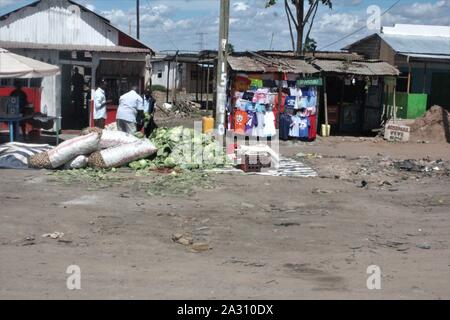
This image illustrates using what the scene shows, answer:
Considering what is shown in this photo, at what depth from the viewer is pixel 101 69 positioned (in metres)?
20.3

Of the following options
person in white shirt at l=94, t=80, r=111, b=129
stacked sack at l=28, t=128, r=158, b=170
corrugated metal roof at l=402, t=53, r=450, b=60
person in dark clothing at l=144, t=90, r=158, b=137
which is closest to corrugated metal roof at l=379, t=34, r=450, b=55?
corrugated metal roof at l=402, t=53, r=450, b=60

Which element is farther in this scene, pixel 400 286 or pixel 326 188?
pixel 326 188

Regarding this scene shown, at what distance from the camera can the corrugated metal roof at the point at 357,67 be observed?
69.9 feet

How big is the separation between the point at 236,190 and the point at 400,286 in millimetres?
5564

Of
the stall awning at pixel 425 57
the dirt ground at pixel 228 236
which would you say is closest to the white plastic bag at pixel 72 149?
the dirt ground at pixel 228 236

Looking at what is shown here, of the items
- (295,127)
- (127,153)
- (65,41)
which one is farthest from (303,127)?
(127,153)

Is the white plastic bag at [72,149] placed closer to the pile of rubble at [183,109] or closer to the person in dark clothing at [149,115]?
the person in dark clothing at [149,115]

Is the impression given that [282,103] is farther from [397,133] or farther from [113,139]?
[113,139]

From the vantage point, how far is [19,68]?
13977mm

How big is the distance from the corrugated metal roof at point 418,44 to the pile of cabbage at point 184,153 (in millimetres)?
16994

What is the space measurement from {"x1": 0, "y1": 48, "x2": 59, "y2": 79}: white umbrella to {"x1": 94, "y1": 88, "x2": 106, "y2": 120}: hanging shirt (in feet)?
9.49

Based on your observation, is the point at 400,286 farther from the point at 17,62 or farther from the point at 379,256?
the point at 17,62

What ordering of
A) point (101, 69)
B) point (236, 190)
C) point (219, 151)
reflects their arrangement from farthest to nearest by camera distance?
point (101, 69) < point (219, 151) < point (236, 190)
